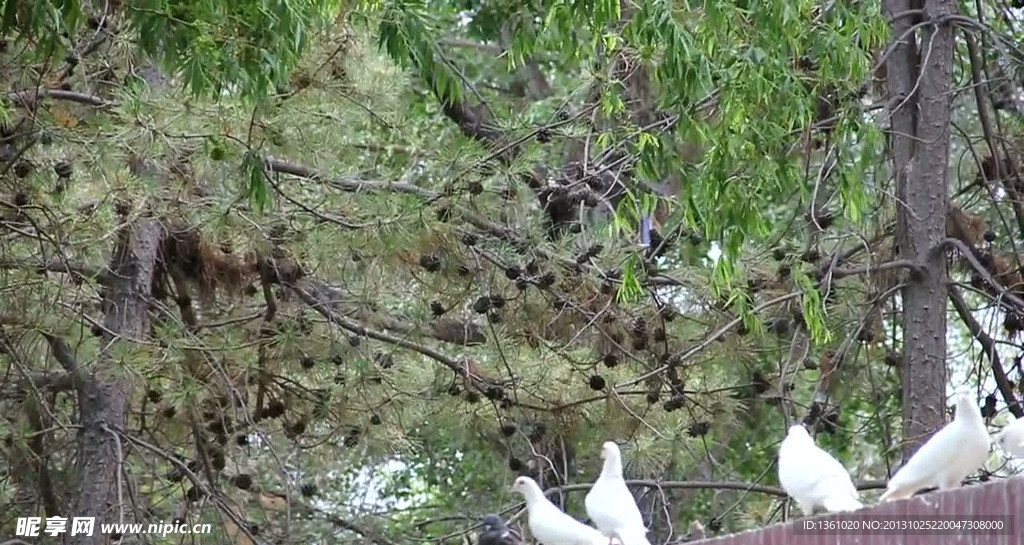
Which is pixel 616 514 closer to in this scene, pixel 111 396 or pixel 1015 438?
pixel 1015 438

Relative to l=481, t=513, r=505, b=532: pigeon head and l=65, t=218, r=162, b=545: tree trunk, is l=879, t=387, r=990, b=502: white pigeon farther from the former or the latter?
l=65, t=218, r=162, b=545: tree trunk

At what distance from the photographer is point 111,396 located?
735 centimetres

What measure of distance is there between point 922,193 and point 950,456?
260cm

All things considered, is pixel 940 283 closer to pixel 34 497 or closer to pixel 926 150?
pixel 926 150

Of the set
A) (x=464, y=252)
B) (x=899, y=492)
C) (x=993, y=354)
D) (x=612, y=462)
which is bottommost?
(x=899, y=492)

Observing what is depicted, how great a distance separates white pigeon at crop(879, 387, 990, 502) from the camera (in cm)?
390

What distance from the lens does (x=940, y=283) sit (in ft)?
20.4

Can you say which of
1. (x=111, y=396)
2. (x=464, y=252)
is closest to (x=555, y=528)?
(x=464, y=252)

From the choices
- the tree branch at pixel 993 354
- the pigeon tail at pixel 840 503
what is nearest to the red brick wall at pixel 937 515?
the pigeon tail at pixel 840 503


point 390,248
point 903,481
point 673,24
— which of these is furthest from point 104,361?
point 903,481

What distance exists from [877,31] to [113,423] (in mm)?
3711

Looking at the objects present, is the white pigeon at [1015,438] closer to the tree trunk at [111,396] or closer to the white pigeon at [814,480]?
the white pigeon at [814,480]

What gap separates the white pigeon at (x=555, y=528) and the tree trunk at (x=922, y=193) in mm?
1585

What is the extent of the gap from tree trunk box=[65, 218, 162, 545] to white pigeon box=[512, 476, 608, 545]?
268 cm
